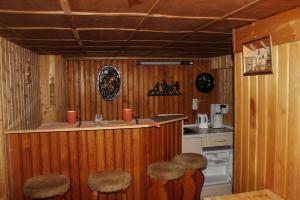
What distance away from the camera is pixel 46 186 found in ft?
8.79

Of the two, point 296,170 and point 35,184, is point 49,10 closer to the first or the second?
point 35,184

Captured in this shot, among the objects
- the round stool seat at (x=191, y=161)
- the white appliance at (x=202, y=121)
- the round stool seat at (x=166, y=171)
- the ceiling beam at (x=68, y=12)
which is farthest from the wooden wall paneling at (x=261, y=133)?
the white appliance at (x=202, y=121)

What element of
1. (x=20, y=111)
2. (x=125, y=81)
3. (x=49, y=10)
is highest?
(x=49, y=10)

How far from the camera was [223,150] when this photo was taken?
4805 mm

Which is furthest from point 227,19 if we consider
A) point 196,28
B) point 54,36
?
point 54,36

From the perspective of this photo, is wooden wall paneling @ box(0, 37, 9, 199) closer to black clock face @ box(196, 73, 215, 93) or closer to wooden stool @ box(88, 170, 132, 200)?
wooden stool @ box(88, 170, 132, 200)

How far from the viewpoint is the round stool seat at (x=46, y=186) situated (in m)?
2.56

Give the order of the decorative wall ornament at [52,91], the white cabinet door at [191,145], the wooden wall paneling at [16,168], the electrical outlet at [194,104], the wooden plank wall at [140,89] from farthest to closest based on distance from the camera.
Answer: the electrical outlet at [194,104] < the wooden plank wall at [140,89] < the decorative wall ornament at [52,91] < the white cabinet door at [191,145] < the wooden wall paneling at [16,168]

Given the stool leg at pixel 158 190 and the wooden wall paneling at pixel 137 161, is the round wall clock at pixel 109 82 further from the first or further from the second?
the stool leg at pixel 158 190

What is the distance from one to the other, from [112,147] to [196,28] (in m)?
1.89

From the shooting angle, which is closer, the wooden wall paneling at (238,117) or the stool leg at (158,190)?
the wooden wall paneling at (238,117)

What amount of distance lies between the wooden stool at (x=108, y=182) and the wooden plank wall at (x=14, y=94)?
1.06m

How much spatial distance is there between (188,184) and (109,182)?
120 centimetres

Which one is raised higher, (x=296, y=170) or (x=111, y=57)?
(x=111, y=57)
